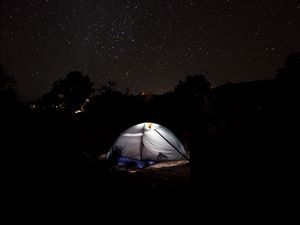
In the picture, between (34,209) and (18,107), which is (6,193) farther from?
(18,107)

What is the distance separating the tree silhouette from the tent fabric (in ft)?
109

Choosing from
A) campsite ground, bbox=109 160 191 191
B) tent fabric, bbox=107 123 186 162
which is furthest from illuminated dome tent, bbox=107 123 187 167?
Answer: campsite ground, bbox=109 160 191 191

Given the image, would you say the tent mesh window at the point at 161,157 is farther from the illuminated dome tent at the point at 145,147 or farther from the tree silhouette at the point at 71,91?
the tree silhouette at the point at 71,91

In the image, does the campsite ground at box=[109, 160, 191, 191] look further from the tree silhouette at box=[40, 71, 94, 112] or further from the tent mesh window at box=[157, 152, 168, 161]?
the tree silhouette at box=[40, 71, 94, 112]

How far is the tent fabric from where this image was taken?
8484mm

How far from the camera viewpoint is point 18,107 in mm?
10641

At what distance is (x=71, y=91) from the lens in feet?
136

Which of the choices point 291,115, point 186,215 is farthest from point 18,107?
point 291,115

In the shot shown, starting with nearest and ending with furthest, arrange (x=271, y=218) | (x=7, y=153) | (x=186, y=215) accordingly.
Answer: (x=271, y=218) < (x=186, y=215) < (x=7, y=153)

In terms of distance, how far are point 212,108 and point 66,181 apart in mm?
3454

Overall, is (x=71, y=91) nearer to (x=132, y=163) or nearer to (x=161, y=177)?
(x=132, y=163)

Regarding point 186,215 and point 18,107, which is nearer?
point 186,215

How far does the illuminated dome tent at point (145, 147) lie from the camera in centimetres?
841

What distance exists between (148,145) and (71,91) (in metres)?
35.7
